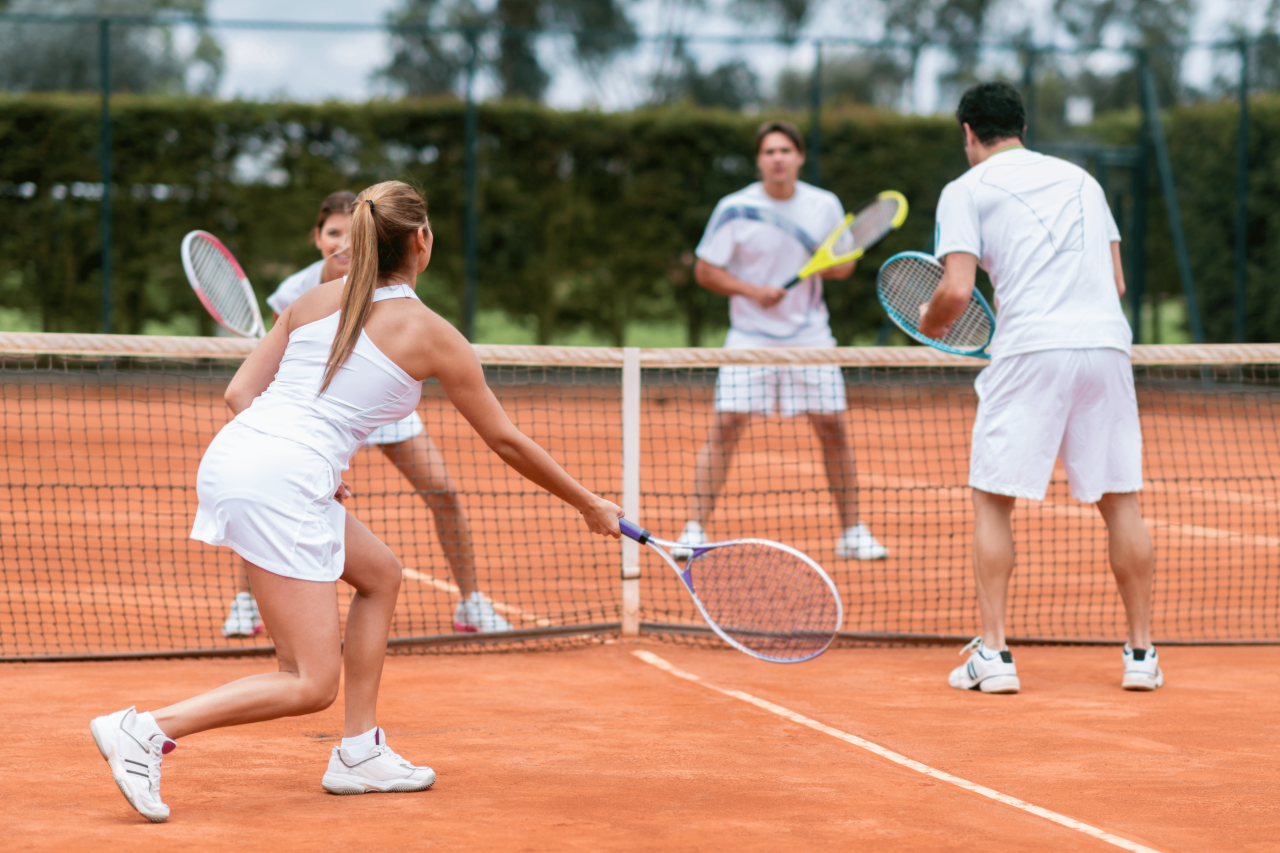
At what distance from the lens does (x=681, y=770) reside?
11.3 feet

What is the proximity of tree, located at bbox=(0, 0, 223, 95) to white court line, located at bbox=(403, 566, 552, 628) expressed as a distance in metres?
8.92

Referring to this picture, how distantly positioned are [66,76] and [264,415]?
1514cm

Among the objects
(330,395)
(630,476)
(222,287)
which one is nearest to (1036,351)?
(630,476)

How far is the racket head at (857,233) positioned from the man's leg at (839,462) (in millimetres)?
679

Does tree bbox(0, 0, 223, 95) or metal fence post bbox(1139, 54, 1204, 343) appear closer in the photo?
metal fence post bbox(1139, 54, 1204, 343)

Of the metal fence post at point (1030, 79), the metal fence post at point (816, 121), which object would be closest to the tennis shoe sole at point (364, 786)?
the metal fence post at point (816, 121)

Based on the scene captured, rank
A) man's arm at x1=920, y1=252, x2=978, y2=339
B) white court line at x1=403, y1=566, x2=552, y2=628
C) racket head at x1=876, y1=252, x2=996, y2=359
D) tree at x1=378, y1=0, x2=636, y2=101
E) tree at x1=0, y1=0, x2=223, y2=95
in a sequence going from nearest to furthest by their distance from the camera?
man's arm at x1=920, y1=252, x2=978, y2=339
racket head at x1=876, y1=252, x2=996, y2=359
white court line at x1=403, y1=566, x2=552, y2=628
tree at x1=378, y1=0, x2=636, y2=101
tree at x1=0, y1=0, x2=223, y2=95

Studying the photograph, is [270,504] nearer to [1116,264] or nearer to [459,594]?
[459,594]

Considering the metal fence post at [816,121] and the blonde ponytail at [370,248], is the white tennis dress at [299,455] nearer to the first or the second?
the blonde ponytail at [370,248]

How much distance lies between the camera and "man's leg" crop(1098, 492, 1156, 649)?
4.29 meters

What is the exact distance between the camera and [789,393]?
6293 millimetres

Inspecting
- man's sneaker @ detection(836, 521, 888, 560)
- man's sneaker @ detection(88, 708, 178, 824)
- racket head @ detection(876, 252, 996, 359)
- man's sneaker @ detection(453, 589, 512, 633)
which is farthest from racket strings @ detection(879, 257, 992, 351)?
man's sneaker @ detection(88, 708, 178, 824)

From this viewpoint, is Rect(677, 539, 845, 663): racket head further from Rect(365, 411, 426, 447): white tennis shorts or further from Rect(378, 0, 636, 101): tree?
Rect(378, 0, 636, 101): tree

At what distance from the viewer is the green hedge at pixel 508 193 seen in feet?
42.9
